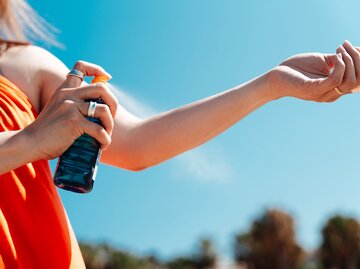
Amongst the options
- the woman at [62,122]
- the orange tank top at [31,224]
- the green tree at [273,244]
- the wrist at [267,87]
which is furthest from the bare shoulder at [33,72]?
the green tree at [273,244]

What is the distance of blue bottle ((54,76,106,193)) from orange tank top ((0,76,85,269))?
0.35ft

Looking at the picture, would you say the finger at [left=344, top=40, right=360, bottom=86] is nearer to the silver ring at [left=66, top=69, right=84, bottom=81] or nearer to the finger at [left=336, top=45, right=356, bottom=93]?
the finger at [left=336, top=45, right=356, bottom=93]

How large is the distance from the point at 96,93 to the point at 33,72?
27.1 inches

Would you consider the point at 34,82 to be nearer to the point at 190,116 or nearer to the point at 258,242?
the point at 190,116

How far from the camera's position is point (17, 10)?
8.14 ft

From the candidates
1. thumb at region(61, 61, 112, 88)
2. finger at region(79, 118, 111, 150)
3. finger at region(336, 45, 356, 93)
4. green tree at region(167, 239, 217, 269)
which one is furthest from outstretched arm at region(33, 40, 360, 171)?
green tree at region(167, 239, 217, 269)

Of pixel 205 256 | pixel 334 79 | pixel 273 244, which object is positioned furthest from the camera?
pixel 205 256

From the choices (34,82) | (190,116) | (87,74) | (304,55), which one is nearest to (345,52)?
(304,55)

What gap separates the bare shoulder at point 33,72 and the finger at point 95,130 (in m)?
0.63

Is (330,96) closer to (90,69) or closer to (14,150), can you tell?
(90,69)

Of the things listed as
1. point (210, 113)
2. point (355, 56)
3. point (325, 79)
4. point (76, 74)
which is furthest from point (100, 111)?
point (355, 56)

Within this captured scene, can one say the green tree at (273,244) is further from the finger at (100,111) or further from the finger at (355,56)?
the finger at (100,111)

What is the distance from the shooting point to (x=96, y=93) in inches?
71.3

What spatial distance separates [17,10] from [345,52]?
4.17 ft
